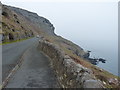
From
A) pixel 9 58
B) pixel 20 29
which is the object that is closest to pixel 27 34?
pixel 20 29

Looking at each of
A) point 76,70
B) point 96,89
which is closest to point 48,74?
point 76,70

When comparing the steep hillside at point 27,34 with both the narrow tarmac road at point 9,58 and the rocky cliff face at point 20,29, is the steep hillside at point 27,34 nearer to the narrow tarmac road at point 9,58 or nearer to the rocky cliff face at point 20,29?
the rocky cliff face at point 20,29

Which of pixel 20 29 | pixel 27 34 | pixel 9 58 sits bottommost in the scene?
pixel 9 58

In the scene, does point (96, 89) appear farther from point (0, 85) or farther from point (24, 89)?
point (0, 85)

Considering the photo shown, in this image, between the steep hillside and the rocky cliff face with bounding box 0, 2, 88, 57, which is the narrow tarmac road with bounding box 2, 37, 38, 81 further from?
the rocky cliff face with bounding box 0, 2, 88, 57

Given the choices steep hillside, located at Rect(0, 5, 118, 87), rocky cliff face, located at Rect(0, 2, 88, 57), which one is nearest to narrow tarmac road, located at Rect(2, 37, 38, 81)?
steep hillside, located at Rect(0, 5, 118, 87)

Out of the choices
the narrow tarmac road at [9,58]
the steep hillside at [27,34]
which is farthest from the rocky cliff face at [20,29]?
the narrow tarmac road at [9,58]

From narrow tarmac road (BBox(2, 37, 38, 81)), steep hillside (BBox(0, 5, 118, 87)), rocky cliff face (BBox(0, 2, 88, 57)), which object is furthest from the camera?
rocky cliff face (BBox(0, 2, 88, 57))

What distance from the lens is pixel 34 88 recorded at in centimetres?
1177

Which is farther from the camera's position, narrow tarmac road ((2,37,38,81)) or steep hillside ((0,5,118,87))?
steep hillside ((0,5,118,87))

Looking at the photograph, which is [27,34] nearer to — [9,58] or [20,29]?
[20,29]

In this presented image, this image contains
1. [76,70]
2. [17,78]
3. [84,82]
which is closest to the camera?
[84,82]

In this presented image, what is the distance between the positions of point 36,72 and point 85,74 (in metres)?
9.24

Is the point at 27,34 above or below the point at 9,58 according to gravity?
above
